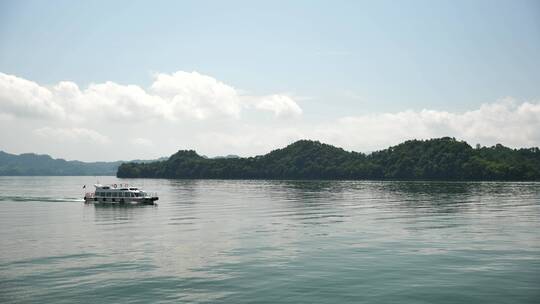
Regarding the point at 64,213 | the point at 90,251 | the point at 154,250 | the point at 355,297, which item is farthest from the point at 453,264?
the point at 64,213

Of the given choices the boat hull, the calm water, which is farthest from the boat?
the calm water

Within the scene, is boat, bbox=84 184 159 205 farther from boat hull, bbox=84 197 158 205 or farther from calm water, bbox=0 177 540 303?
calm water, bbox=0 177 540 303

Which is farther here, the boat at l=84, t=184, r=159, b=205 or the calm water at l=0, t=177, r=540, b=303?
the boat at l=84, t=184, r=159, b=205

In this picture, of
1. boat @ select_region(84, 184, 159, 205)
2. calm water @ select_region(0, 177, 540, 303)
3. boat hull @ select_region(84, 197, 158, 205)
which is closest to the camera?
calm water @ select_region(0, 177, 540, 303)

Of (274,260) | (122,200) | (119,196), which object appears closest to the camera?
(274,260)

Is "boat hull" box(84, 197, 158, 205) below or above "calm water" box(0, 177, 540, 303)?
above

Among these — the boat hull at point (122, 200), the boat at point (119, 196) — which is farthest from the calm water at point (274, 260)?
the boat at point (119, 196)

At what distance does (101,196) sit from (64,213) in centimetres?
3454

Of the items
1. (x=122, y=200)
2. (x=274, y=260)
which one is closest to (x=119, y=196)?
(x=122, y=200)

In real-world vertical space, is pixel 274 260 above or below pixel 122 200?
below

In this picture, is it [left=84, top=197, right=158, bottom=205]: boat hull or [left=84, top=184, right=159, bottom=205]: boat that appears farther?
[left=84, top=184, right=159, bottom=205]: boat

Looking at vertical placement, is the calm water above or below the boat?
below

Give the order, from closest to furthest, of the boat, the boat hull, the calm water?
the calm water, the boat hull, the boat

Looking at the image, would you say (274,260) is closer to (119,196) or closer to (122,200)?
(122,200)
